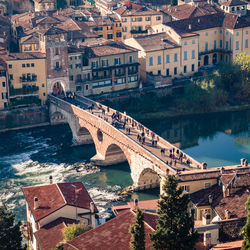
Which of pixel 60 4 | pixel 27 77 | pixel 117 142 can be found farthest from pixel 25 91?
pixel 60 4

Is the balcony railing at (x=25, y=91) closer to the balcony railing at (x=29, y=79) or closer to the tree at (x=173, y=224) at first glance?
the balcony railing at (x=29, y=79)

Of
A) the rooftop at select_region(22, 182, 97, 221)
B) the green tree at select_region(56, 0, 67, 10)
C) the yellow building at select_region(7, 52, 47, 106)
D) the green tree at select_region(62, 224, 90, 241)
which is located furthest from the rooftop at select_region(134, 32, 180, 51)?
the green tree at select_region(62, 224, 90, 241)

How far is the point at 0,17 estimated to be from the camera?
150 m

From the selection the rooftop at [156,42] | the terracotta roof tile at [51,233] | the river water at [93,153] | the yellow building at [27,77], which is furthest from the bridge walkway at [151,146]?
the rooftop at [156,42]

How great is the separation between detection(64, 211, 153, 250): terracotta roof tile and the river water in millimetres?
21030

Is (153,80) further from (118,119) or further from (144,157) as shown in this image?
(144,157)

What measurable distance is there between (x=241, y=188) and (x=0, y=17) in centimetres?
9582

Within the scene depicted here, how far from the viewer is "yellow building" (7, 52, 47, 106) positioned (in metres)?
114

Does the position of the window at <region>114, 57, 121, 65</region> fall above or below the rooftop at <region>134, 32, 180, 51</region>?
below

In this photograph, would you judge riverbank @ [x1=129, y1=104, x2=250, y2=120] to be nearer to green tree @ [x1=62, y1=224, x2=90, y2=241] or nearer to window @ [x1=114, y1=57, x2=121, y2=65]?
window @ [x1=114, y1=57, x2=121, y2=65]

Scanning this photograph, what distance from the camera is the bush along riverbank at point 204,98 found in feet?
399

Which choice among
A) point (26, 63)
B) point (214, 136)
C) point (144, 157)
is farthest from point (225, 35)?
point (144, 157)

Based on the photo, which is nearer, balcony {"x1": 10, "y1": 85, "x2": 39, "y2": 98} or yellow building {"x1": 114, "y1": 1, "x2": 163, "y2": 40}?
balcony {"x1": 10, "y1": 85, "x2": 39, "y2": 98}

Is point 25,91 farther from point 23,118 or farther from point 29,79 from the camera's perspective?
point 23,118
